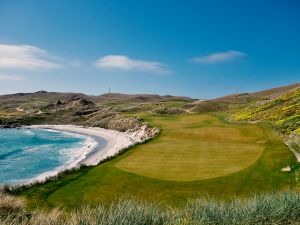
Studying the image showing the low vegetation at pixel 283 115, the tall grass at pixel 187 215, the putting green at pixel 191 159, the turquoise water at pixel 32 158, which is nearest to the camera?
the tall grass at pixel 187 215

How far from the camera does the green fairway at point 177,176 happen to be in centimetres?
1880

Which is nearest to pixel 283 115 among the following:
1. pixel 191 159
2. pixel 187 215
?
pixel 191 159

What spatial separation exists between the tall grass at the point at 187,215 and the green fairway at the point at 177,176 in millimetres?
7454

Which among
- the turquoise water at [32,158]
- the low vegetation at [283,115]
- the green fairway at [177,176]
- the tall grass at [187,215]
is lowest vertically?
the turquoise water at [32,158]

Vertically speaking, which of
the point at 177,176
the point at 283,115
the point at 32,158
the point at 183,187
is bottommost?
the point at 32,158

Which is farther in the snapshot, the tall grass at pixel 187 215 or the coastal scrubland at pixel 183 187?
the coastal scrubland at pixel 183 187

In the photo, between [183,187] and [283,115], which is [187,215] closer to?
[183,187]

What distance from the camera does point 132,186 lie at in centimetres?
2033

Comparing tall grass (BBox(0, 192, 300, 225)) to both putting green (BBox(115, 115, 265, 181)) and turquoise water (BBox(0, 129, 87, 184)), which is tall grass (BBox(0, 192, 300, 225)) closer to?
putting green (BBox(115, 115, 265, 181))

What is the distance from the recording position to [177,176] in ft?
70.7

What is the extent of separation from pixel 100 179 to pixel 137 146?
1161 centimetres

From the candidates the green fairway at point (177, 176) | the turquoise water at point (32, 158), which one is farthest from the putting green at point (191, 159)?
the turquoise water at point (32, 158)

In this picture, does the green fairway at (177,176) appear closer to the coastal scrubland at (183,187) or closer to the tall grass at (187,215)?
the coastal scrubland at (183,187)

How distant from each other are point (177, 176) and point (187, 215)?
12426 millimetres
